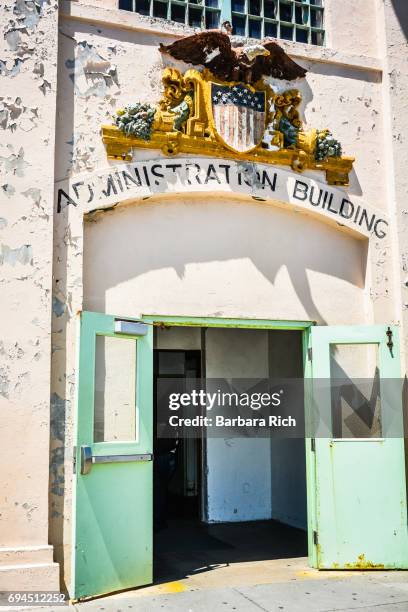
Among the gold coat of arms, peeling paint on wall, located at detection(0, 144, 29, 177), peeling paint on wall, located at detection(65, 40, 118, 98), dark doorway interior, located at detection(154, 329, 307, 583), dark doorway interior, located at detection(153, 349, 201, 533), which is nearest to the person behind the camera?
peeling paint on wall, located at detection(0, 144, 29, 177)

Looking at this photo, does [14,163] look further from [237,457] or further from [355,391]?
[237,457]

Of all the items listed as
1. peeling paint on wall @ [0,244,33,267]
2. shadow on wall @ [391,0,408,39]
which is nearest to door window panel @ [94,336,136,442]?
peeling paint on wall @ [0,244,33,267]

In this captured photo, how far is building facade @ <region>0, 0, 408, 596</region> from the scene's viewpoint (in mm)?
5852

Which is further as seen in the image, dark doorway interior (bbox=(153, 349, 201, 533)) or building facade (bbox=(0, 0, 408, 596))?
dark doorway interior (bbox=(153, 349, 201, 533))

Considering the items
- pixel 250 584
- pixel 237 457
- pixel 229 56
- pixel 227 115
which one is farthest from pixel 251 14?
pixel 237 457

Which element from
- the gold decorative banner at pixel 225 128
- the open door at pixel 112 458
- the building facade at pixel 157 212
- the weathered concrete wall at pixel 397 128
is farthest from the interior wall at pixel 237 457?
the open door at pixel 112 458

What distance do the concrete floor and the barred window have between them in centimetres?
551

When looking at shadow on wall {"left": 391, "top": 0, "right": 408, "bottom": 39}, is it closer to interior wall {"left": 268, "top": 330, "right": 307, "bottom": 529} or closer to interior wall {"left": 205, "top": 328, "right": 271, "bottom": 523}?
interior wall {"left": 268, "top": 330, "right": 307, "bottom": 529}

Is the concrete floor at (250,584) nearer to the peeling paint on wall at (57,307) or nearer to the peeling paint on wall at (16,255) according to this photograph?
the peeling paint on wall at (57,307)

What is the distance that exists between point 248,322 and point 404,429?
1958 millimetres

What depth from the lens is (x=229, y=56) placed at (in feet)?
22.5

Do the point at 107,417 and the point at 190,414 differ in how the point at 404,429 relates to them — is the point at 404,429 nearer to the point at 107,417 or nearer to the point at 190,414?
the point at 107,417

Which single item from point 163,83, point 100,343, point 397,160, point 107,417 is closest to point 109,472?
point 107,417

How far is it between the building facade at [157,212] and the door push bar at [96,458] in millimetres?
90
